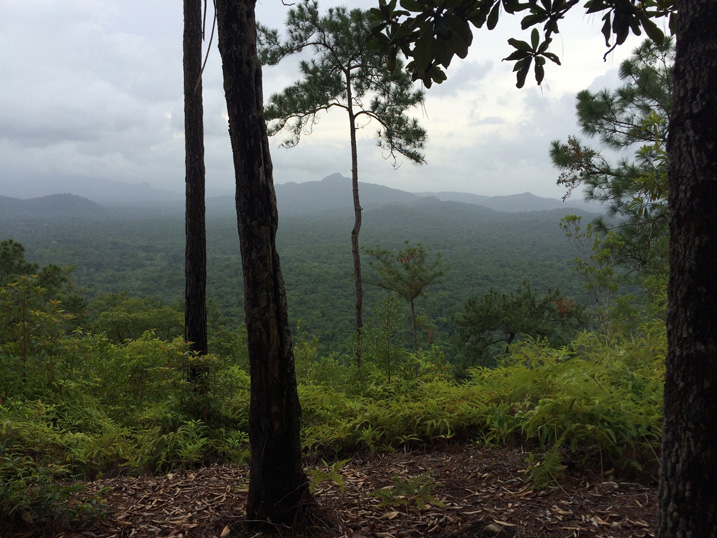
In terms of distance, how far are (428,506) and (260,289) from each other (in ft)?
4.50

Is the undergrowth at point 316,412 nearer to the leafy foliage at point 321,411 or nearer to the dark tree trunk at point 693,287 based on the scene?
the leafy foliage at point 321,411

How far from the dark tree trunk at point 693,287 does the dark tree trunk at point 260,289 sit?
146 cm

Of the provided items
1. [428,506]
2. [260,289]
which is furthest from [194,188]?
[428,506]

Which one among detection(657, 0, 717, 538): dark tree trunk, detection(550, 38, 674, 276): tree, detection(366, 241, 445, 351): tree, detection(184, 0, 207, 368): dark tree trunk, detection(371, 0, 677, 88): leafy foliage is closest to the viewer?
detection(657, 0, 717, 538): dark tree trunk

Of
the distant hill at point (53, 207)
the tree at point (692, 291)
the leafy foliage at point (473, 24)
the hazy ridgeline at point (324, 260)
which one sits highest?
the distant hill at point (53, 207)

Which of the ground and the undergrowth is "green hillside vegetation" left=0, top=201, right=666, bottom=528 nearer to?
the undergrowth

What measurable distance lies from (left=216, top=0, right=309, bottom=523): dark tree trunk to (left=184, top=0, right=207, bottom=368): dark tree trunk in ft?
9.28

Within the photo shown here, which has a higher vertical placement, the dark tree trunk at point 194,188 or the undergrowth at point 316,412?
the dark tree trunk at point 194,188

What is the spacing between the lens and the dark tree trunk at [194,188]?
15.2 feet

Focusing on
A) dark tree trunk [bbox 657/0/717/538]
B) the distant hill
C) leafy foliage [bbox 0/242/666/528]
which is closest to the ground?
leafy foliage [bbox 0/242/666/528]

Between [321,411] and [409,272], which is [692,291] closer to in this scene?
[321,411]

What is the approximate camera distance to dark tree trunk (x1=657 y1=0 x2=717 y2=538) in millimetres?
1188

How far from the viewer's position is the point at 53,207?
166m

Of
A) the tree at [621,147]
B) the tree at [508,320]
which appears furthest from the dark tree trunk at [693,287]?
the tree at [508,320]
